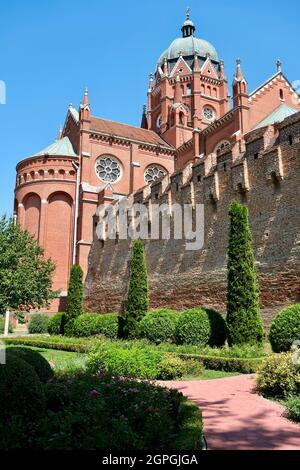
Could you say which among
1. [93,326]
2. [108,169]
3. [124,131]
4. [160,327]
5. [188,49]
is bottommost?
[93,326]

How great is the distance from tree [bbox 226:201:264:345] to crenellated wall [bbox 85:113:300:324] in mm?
1403

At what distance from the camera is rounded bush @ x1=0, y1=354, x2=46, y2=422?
5383mm

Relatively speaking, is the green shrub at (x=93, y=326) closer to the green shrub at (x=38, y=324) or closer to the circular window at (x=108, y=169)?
the green shrub at (x=38, y=324)

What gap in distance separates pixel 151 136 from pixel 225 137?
13.2 metres

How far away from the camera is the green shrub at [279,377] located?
28.6 feet

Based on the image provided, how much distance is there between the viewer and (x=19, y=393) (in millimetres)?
5480

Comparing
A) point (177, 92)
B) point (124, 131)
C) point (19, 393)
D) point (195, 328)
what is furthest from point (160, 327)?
point (177, 92)

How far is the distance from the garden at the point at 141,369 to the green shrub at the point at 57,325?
0.89m

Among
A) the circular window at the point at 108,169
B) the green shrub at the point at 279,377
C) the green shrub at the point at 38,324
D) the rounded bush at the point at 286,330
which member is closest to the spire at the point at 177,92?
the circular window at the point at 108,169

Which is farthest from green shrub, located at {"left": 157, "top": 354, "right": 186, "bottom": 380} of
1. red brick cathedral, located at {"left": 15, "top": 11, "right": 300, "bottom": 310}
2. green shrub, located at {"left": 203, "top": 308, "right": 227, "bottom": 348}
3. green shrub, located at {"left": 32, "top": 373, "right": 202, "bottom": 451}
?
red brick cathedral, located at {"left": 15, "top": 11, "right": 300, "bottom": 310}

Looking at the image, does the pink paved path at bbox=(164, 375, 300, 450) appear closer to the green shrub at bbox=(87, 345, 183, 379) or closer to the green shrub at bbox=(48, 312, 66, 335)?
the green shrub at bbox=(87, 345, 183, 379)

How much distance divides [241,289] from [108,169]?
2867 cm

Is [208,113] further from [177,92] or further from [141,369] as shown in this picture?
[141,369]

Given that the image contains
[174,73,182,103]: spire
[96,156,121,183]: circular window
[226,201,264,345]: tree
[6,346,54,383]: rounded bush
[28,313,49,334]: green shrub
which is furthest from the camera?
[174,73,182,103]: spire
